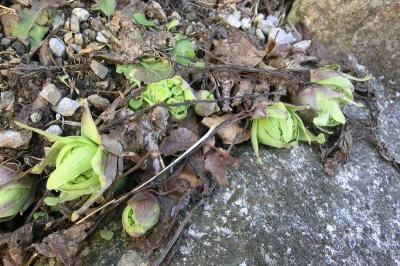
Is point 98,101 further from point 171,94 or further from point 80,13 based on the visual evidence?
point 80,13

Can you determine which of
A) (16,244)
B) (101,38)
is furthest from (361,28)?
(16,244)

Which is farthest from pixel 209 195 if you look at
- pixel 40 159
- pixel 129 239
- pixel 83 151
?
pixel 40 159

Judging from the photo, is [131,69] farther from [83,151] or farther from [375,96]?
[375,96]

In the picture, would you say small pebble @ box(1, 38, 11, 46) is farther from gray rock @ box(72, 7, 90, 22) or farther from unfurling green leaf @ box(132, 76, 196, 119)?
unfurling green leaf @ box(132, 76, 196, 119)

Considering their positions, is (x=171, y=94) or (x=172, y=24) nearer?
(x=171, y=94)

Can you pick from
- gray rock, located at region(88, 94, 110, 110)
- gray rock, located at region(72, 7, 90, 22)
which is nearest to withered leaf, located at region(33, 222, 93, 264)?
gray rock, located at region(88, 94, 110, 110)
